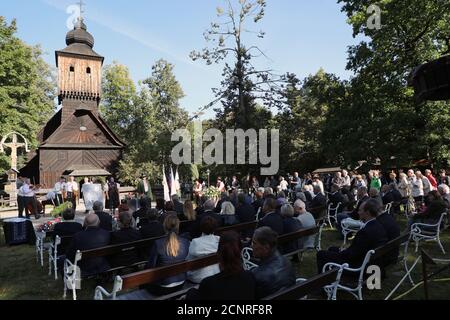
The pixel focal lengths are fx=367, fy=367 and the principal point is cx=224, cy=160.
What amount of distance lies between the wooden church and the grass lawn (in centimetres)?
2386

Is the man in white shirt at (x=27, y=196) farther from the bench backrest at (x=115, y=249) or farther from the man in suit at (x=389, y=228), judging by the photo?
the man in suit at (x=389, y=228)

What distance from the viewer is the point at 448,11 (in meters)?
18.8

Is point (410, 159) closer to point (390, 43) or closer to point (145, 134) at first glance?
point (390, 43)

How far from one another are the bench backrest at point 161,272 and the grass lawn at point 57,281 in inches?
79.7

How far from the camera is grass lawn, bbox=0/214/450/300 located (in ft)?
17.0

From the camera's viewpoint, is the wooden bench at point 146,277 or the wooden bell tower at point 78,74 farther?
the wooden bell tower at point 78,74

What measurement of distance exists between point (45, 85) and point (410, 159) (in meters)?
44.7

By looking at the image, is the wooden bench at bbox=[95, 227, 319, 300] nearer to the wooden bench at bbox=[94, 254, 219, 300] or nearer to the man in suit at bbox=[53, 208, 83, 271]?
the wooden bench at bbox=[94, 254, 219, 300]

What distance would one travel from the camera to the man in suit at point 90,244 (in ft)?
18.6

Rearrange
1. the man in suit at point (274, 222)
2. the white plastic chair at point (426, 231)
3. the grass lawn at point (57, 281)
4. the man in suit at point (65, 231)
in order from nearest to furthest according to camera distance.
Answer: the grass lawn at point (57, 281) → the man in suit at point (274, 222) → the man in suit at point (65, 231) → the white plastic chair at point (426, 231)

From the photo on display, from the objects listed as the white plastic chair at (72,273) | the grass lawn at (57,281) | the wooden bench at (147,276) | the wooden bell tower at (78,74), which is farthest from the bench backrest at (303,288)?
the wooden bell tower at (78,74)

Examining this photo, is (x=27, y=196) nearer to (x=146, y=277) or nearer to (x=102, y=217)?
(x=102, y=217)

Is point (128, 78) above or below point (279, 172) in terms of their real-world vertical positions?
above
